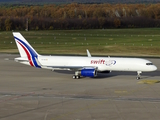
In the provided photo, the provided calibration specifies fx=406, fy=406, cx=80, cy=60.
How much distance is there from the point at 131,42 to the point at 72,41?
1695 cm

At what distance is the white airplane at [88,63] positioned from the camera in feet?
183

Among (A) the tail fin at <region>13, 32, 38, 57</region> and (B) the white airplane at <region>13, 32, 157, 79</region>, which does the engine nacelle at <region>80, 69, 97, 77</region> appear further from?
(A) the tail fin at <region>13, 32, 38, 57</region>

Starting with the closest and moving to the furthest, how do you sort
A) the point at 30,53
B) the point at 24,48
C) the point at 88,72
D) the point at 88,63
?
the point at 88,72 → the point at 88,63 → the point at 30,53 → the point at 24,48

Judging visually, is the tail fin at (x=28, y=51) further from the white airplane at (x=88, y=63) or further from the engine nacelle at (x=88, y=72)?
the engine nacelle at (x=88, y=72)

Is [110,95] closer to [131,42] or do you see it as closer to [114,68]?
[114,68]

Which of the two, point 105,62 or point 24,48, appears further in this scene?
point 24,48

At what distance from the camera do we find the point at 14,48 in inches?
4018

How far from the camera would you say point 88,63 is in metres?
56.5

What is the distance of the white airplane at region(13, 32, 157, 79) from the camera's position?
5566cm

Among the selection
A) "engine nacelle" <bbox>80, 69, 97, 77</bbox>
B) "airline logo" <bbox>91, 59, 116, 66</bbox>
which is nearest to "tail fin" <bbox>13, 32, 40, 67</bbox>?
"engine nacelle" <bbox>80, 69, 97, 77</bbox>

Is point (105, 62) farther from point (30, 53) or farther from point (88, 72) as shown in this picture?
point (30, 53)

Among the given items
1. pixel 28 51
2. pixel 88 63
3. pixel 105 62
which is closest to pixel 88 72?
pixel 88 63

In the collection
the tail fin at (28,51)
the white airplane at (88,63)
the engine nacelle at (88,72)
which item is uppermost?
the tail fin at (28,51)

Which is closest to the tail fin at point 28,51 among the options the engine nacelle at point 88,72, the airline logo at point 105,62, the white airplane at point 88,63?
the white airplane at point 88,63
